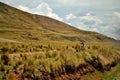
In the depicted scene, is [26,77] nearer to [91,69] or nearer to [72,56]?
[72,56]

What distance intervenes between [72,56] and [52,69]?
258 inches

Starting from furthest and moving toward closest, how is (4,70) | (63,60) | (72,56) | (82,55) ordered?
1. (82,55)
2. (72,56)
3. (63,60)
4. (4,70)

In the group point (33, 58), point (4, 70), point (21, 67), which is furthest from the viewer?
point (33, 58)

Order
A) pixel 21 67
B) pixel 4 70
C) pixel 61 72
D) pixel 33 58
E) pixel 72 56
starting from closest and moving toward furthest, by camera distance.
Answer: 1. pixel 4 70
2. pixel 21 67
3. pixel 33 58
4. pixel 61 72
5. pixel 72 56

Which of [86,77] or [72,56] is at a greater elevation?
[72,56]

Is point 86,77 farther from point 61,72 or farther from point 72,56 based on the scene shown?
point 61,72

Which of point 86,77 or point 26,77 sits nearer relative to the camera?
point 26,77

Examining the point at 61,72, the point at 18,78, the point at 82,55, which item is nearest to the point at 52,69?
the point at 61,72

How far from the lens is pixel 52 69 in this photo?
24.6 m

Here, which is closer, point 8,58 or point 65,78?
point 8,58

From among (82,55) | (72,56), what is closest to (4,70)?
(72,56)

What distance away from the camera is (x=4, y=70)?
19.6 metres

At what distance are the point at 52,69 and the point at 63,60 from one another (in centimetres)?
345

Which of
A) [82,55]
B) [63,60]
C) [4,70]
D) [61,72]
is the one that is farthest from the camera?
[82,55]
